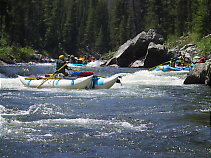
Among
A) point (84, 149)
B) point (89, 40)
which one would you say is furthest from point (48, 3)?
point (84, 149)

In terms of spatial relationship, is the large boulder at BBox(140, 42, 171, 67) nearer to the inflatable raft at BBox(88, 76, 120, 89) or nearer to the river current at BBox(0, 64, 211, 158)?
the inflatable raft at BBox(88, 76, 120, 89)

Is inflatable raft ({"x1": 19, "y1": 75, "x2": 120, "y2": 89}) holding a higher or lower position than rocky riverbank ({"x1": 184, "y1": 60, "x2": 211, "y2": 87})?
lower

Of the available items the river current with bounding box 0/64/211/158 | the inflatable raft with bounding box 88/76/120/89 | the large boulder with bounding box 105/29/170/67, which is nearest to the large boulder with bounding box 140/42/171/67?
the large boulder with bounding box 105/29/170/67

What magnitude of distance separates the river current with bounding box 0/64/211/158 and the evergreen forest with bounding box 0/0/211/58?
25569 millimetres

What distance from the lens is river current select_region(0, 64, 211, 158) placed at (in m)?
5.22

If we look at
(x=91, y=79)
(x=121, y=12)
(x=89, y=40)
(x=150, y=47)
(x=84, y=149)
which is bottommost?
(x=84, y=149)

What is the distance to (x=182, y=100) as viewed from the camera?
10211mm

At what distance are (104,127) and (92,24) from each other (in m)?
64.6

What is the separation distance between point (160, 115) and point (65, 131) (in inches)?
103

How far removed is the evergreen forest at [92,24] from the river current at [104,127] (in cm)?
2557

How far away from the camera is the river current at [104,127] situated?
17.1ft

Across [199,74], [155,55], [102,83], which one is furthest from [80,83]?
[155,55]

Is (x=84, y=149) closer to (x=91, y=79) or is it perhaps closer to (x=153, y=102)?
(x=153, y=102)

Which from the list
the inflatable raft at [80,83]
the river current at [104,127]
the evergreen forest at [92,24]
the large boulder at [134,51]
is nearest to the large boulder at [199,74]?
the inflatable raft at [80,83]
